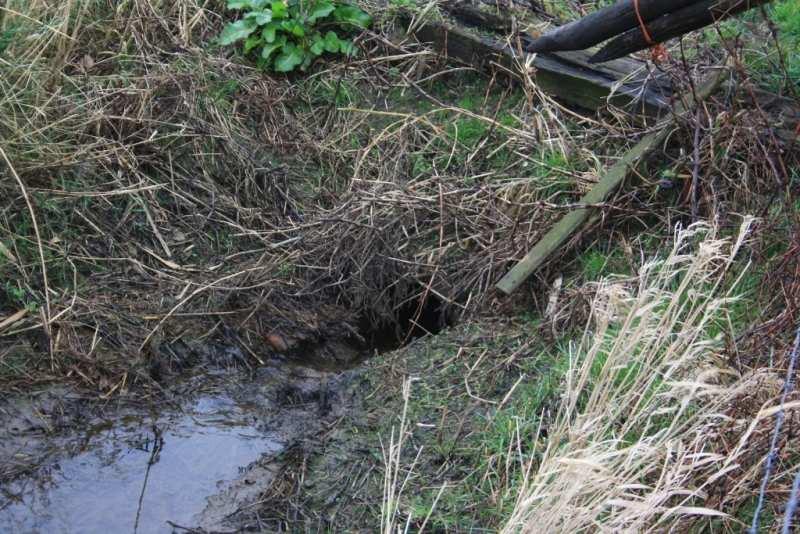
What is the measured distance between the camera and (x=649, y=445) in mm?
2777

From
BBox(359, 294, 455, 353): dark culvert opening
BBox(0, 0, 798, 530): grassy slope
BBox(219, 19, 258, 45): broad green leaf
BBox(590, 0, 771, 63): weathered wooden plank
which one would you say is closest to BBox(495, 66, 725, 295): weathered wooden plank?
BBox(0, 0, 798, 530): grassy slope

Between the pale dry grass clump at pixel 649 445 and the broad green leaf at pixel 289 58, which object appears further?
the broad green leaf at pixel 289 58

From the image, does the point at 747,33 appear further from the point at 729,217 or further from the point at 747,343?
the point at 747,343

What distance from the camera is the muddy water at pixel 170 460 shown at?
389 cm

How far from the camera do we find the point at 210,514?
154 inches

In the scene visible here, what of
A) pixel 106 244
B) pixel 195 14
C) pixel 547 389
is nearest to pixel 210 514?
pixel 547 389

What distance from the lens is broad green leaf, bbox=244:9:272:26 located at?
241 inches

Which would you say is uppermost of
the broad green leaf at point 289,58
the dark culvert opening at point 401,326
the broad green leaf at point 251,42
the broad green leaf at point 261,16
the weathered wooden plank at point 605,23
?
the weathered wooden plank at point 605,23

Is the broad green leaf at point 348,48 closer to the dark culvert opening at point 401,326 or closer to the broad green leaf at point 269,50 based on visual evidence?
the broad green leaf at point 269,50

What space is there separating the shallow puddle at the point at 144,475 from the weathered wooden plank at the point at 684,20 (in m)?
2.39

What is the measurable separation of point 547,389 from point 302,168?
8.08ft

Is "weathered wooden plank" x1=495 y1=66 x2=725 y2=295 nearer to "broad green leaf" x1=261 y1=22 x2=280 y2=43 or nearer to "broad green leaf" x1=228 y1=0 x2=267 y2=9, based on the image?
"broad green leaf" x1=261 y1=22 x2=280 y2=43

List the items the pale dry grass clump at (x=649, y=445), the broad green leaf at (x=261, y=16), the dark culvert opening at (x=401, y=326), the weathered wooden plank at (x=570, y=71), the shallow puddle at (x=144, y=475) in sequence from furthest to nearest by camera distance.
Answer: the broad green leaf at (x=261, y=16) → the dark culvert opening at (x=401, y=326) → the weathered wooden plank at (x=570, y=71) → the shallow puddle at (x=144, y=475) → the pale dry grass clump at (x=649, y=445)

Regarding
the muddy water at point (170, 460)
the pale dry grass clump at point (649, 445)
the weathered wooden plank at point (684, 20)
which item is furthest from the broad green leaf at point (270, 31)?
the pale dry grass clump at point (649, 445)
